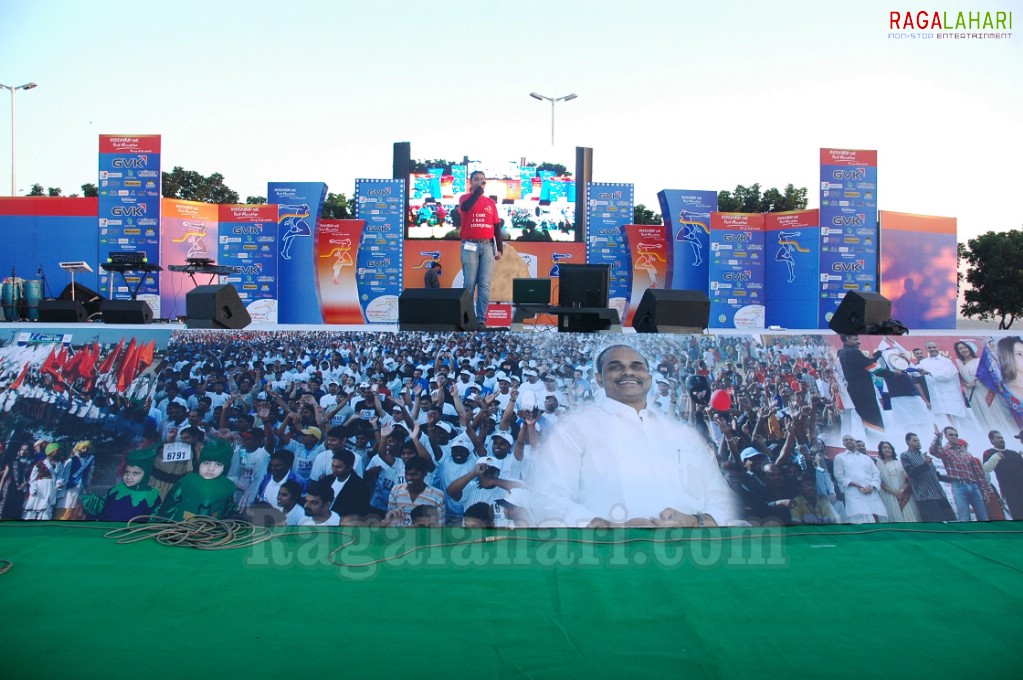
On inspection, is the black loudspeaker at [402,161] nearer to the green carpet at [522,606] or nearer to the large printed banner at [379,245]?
the large printed banner at [379,245]

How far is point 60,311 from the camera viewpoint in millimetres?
9406

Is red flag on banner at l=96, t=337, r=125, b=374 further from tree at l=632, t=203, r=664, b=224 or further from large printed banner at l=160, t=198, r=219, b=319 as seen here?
tree at l=632, t=203, r=664, b=224

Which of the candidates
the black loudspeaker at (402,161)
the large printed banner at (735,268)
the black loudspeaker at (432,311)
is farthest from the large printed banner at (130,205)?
the black loudspeaker at (432,311)

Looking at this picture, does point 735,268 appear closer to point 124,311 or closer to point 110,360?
point 124,311

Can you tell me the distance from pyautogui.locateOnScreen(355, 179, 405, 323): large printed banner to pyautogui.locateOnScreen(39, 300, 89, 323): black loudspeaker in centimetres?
634

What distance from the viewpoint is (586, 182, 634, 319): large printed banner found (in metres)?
15.8

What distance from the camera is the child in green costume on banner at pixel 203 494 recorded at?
3.46m

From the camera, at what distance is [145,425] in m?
3.63

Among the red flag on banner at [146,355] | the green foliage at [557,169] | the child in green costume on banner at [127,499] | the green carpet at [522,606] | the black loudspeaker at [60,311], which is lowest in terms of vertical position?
the green carpet at [522,606]

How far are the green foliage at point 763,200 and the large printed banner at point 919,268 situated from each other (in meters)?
13.0

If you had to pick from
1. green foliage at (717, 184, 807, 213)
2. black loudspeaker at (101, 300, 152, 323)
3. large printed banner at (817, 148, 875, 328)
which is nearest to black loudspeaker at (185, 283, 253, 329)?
black loudspeaker at (101, 300, 152, 323)

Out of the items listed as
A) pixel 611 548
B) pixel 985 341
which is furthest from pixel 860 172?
pixel 611 548

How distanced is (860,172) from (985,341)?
11613 millimetres

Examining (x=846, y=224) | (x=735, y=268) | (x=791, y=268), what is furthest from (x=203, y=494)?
(x=846, y=224)
